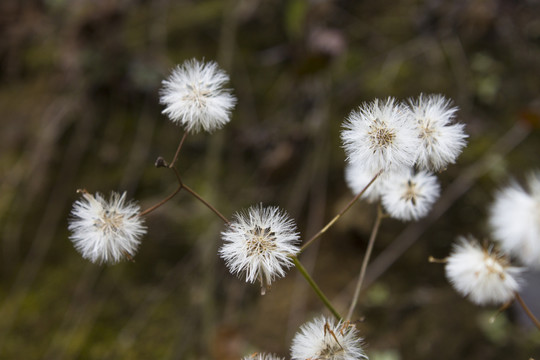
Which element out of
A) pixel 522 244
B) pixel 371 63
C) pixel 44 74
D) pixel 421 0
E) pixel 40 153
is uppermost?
pixel 44 74

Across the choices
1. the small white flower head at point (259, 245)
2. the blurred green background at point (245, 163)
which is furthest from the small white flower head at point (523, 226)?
the blurred green background at point (245, 163)

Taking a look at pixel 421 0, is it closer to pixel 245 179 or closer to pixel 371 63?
pixel 371 63

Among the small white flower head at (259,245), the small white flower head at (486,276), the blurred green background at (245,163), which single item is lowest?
the small white flower head at (486,276)

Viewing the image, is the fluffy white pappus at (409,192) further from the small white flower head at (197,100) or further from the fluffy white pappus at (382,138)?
the small white flower head at (197,100)

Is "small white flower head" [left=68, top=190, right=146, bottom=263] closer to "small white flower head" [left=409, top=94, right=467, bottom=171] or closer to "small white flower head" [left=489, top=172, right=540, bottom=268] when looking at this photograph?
"small white flower head" [left=409, top=94, right=467, bottom=171]

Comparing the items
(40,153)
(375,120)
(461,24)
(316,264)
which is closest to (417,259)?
(316,264)

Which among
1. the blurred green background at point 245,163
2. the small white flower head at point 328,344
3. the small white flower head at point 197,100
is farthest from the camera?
the blurred green background at point 245,163
